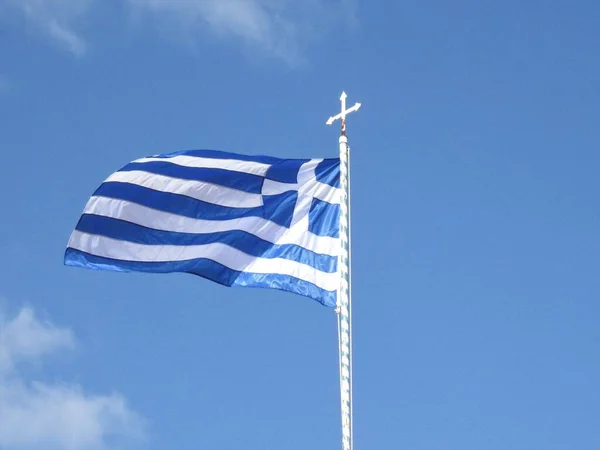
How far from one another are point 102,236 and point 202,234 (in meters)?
2.47

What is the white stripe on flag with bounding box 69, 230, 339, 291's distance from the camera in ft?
108

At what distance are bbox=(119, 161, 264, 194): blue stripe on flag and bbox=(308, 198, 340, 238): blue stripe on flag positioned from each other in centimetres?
189

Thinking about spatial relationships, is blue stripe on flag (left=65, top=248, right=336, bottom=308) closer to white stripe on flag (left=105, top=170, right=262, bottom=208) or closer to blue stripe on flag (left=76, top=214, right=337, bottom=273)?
blue stripe on flag (left=76, top=214, right=337, bottom=273)

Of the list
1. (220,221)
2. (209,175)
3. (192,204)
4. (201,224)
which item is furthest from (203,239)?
(209,175)

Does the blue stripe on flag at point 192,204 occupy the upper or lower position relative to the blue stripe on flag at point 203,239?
upper

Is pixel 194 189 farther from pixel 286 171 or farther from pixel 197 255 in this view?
pixel 286 171

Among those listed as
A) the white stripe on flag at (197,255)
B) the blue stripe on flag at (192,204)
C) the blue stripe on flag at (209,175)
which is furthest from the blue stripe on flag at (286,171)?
the white stripe on flag at (197,255)

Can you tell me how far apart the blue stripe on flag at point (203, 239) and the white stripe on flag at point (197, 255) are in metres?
0.12

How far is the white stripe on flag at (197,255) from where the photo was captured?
3278 centimetres

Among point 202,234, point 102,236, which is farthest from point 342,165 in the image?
point 102,236

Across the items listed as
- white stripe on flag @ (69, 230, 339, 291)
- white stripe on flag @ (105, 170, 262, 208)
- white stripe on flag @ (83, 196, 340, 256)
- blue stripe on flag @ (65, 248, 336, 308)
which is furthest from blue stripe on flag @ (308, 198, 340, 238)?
white stripe on flag @ (105, 170, 262, 208)

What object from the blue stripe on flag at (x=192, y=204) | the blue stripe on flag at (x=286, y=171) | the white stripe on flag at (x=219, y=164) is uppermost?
the white stripe on flag at (x=219, y=164)

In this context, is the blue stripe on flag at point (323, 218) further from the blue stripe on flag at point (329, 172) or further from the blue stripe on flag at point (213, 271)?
the blue stripe on flag at point (213, 271)

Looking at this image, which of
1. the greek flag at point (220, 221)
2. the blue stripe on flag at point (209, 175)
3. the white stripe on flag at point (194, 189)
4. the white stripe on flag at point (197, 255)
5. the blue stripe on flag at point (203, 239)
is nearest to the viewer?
the white stripe on flag at point (197, 255)
